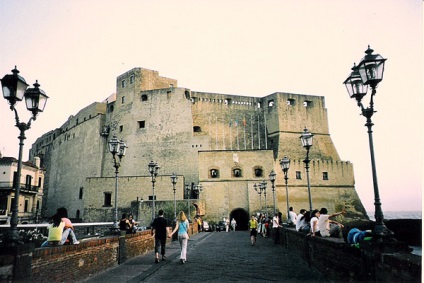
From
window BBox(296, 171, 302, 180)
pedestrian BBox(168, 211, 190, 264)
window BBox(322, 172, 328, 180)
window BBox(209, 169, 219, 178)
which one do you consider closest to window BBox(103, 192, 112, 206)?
window BBox(209, 169, 219, 178)

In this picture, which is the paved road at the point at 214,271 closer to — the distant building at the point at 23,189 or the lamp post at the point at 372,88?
the lamp post at the point at 372,88

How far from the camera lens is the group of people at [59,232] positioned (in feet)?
21.0

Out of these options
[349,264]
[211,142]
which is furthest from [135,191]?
[349,264]

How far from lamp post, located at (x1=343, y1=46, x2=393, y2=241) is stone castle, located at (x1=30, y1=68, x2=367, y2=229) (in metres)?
25.9

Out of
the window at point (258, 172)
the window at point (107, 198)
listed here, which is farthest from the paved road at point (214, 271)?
the window at point (107, 198)

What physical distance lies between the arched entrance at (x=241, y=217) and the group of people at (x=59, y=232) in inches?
1075

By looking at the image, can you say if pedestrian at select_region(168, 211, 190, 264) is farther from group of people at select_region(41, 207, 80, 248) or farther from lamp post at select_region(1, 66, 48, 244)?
lamp post at select_region(1, 66, 48, 244)

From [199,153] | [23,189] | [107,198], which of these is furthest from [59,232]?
[23,189]

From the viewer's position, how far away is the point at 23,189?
3538 cm

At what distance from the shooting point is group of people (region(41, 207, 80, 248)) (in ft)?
21.0

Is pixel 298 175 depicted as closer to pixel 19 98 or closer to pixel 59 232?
pixel 59 232

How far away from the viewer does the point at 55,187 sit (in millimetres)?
47031

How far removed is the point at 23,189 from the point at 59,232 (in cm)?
3380

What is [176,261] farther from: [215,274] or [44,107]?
[44,107]
